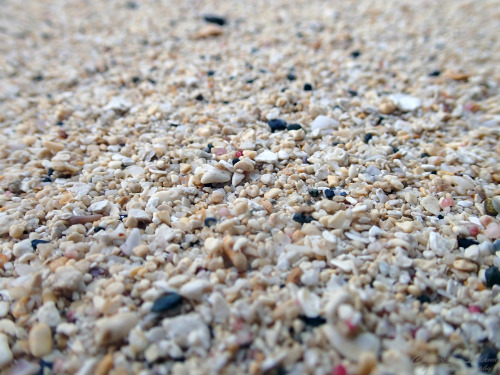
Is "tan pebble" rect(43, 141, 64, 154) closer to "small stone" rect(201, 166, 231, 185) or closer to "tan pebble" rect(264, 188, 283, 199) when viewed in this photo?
"small stone" rect(201, 166, 231, 185)

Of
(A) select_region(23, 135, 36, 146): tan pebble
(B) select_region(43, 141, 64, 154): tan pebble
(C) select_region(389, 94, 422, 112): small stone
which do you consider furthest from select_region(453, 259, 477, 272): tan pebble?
(A) select_region(23, 135, 36, 146): tan pebble

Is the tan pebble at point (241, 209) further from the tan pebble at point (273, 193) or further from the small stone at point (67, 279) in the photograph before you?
the small stone at point (67, 279)

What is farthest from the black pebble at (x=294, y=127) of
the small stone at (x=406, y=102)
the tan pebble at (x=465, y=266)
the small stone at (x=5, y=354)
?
the small stone at (x=5, y=354)

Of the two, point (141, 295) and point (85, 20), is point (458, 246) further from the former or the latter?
point (85, 20)

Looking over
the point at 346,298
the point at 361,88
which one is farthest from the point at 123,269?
the point at 361,88

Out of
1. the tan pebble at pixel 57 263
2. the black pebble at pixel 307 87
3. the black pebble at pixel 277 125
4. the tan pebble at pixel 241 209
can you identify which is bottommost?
the tan pebble at pixel 57 263

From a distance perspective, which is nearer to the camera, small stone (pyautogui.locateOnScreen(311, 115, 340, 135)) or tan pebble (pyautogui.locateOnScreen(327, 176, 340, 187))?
tan pebble (pyautogui.locateOnScreen(327, 176, 340, 187))
